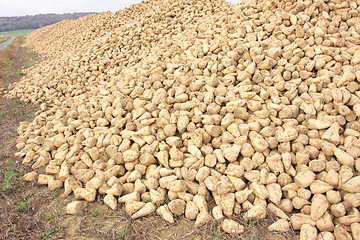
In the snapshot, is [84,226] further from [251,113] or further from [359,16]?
[359,16]

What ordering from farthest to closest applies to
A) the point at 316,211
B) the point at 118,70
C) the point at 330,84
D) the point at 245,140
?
the point at 118,70 → the point at 330,84 → the point at 245,140 → the point at 316,211

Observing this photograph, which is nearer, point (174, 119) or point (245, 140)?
point (245, 140)

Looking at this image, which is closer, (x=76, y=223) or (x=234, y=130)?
(x=76, y=223)

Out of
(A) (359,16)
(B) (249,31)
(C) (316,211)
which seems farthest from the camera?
(B) (249,31)

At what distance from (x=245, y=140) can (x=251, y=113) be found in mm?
434

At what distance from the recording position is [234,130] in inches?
100

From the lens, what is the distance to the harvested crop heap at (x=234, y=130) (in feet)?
7.09

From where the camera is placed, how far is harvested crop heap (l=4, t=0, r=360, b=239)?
85.0 inches

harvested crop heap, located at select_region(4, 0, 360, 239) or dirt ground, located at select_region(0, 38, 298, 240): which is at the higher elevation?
harvested crop heap, located at select_region(4, 0, 360, 239)

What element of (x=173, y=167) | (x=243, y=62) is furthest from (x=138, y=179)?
(x=243, y=62)

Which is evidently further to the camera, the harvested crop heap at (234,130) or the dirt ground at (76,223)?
the harvested crop heap at (234,130)

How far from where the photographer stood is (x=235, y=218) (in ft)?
6.97

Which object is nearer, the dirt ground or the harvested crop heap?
the dirt ground

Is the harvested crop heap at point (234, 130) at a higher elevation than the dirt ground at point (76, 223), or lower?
higher
